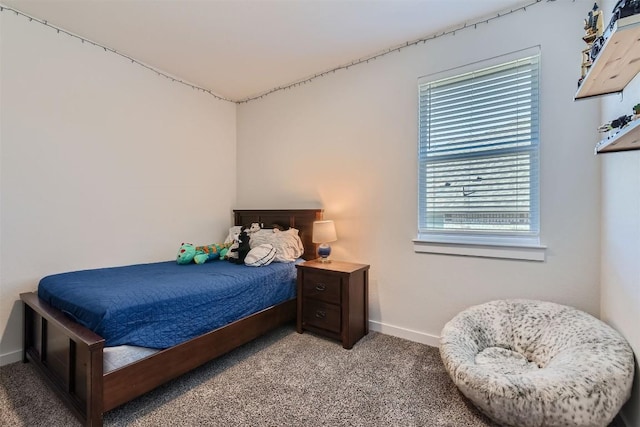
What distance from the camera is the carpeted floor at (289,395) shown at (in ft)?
5.14

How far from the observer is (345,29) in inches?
92.6

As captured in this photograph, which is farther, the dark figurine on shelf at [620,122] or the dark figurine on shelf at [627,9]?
the dark figurine on shelf at [620,122]

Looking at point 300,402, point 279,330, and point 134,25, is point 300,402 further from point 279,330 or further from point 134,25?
point 134,25

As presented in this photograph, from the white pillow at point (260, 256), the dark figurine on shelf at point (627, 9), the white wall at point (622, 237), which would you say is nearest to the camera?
the dark figurine on shelf at point (627, 9)

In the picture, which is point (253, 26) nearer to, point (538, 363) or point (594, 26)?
point (594, 26)

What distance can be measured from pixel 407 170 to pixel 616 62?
1522 mm

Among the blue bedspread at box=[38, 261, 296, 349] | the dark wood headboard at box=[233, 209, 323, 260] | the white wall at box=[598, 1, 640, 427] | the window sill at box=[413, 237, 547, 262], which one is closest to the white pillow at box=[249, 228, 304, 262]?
the dark wood headboard at box=[233, 209, 323, 260]

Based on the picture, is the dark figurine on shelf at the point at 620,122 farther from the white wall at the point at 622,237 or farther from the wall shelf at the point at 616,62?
the white wall at the point at 622,237

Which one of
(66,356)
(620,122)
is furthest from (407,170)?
(66,356)

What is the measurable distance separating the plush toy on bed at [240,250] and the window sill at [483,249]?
157cm

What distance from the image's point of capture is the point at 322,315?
2533 mm

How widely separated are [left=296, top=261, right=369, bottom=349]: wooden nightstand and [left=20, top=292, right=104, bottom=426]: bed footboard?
5.07ft

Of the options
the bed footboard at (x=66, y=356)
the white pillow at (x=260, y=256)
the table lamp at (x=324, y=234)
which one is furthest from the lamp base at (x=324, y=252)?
the bed footboard at (x=66, y=356)

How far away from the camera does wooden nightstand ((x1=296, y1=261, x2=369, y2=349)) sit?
2.39 m
